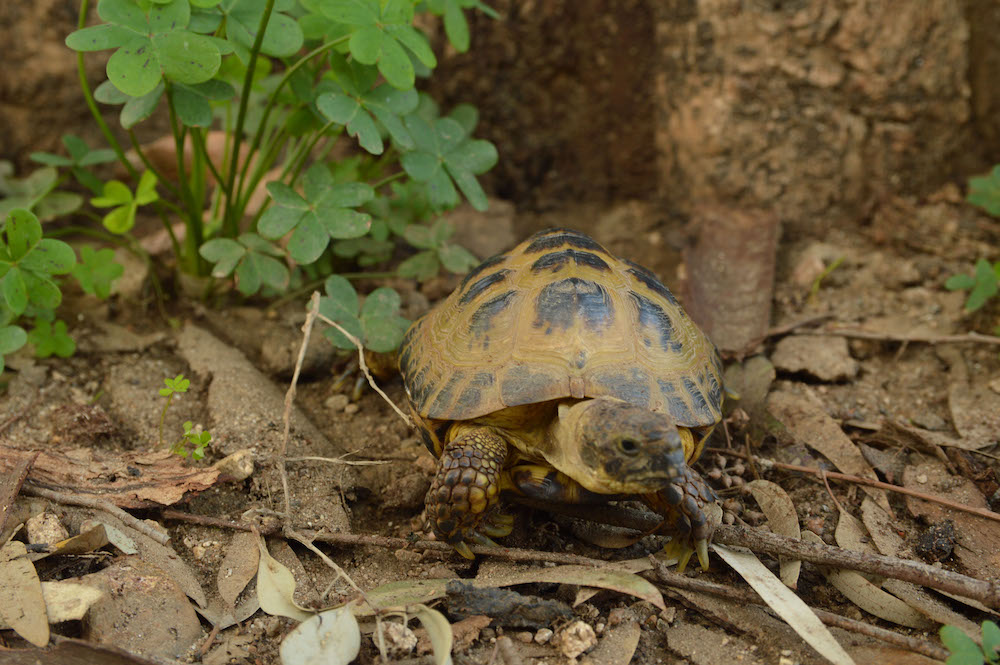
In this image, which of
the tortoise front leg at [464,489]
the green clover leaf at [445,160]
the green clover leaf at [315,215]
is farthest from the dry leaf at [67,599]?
the green clover leaf at [445,160]

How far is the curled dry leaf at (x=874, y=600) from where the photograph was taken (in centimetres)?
223

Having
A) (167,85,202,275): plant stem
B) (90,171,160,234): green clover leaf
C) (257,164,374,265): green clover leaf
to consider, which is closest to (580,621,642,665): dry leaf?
(257,164,374,265): green clover leaf

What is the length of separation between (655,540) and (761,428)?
29.2 inches

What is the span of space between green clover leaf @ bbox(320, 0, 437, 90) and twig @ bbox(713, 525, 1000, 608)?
71.3 inches

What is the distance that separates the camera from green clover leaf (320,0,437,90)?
274 centimetres

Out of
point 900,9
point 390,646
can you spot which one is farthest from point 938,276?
point 390,646

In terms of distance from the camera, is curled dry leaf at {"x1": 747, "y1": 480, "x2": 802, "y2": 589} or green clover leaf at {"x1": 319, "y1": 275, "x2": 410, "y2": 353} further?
green clover leaf at {"x1": 319, "y1": 275, "x2": 410, "y2": 353}

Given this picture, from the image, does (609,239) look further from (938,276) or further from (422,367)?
(422,367)

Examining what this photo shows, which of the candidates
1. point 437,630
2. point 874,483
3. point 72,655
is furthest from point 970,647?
point 72,655

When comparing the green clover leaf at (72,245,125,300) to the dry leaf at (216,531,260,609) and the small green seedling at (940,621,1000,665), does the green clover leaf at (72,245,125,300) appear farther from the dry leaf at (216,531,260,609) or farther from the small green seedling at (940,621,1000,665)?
the small green seedling at (940,621,1000,665)

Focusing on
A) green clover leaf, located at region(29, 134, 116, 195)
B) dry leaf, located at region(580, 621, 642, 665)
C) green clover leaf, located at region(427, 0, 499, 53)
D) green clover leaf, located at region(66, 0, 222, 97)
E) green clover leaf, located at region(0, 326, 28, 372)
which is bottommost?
dry leaf, located at region(580, 621, 642, 665)

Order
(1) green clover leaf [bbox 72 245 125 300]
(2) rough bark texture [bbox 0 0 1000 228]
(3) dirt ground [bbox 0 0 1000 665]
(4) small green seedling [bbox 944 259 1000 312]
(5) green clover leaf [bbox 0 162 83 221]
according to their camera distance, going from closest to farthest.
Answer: (3) dirt ground [bbox 0 0 1000 665] < (1) green clover leaf [bbox 72 245 125 300] < (4) small green seedling [bbox 944 259 1000 312] < (5) green clover leaf [bbox 0 162 83 221] < (2) rough bark texture [bbox 0 0 1000 228]

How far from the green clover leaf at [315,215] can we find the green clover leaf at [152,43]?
546 mm

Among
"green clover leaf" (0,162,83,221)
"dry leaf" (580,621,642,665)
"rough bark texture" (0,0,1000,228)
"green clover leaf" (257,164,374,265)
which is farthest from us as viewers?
"rough bark texture" (0,0,1000,228)
